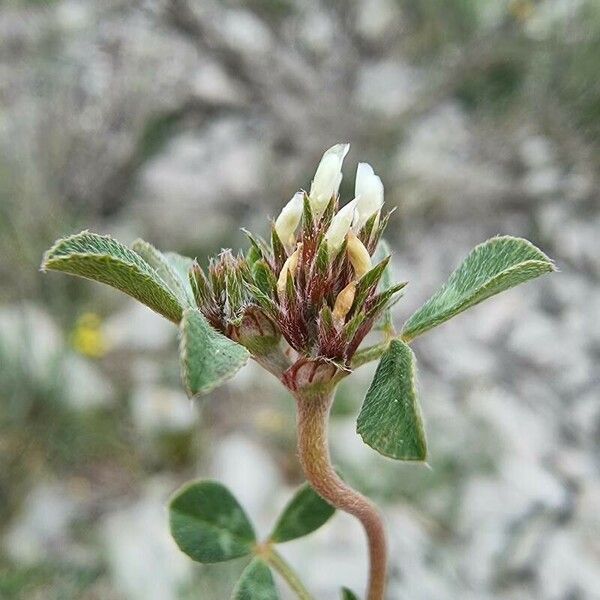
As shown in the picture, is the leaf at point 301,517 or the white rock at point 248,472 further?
the white rock at point 248,472

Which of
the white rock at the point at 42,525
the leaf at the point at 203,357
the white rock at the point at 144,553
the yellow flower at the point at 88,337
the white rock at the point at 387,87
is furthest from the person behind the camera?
the white rock at the point at 387,87

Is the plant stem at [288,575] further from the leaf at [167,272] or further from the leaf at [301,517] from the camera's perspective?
the leaf at [167,272]

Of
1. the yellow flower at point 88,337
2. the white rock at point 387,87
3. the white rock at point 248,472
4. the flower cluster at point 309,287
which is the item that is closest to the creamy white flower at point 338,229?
the flower cluster at point 309,287

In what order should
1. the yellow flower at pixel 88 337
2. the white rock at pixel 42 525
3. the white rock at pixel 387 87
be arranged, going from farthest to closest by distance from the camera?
the white rock at pixel 387 87, the yellow flower at pixel 88 337, the white rock at pixel 42 525

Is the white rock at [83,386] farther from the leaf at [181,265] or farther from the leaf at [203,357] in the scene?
the leaf at [203,357]

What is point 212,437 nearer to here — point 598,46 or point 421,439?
point 598,46

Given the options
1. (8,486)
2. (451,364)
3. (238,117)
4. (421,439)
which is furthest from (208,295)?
(238,117)

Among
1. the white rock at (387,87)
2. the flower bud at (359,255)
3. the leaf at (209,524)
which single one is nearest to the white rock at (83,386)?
the white rock at (387,87)

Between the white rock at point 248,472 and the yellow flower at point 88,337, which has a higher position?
the yellow flower at point 88,337

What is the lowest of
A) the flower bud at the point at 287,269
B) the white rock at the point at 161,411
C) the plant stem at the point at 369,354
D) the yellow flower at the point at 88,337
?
the plant stem at the point at 369,354
